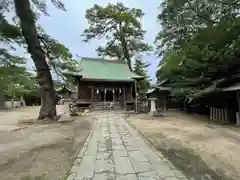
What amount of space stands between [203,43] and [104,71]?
12662mm

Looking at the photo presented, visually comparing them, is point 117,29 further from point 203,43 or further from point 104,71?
point 203,43

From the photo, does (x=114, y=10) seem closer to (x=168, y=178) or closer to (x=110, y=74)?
(x=110, y=74)

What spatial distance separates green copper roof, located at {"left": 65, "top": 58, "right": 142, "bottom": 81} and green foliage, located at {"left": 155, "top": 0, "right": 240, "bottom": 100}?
27.7 feet

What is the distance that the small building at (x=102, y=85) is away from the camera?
20.8m

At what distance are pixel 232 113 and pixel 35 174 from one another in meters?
11.4

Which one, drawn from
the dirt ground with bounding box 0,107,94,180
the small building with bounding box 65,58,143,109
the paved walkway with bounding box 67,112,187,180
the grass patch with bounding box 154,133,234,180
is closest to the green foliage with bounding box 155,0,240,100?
the grass patch with bounding box 154,133,234,180

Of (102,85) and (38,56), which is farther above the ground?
(38,56)

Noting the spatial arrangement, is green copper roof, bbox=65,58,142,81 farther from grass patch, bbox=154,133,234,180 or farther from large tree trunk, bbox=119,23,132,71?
grass patch, bbox=154,133,234,180

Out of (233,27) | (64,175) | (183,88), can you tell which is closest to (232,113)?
(183,88)

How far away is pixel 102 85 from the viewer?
21688 mm

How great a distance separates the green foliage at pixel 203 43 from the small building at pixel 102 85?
8342 millimetres

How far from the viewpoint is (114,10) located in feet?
101

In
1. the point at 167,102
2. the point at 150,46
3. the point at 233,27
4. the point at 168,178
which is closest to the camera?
the point at 168,178

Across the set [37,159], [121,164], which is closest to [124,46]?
[37,159]
